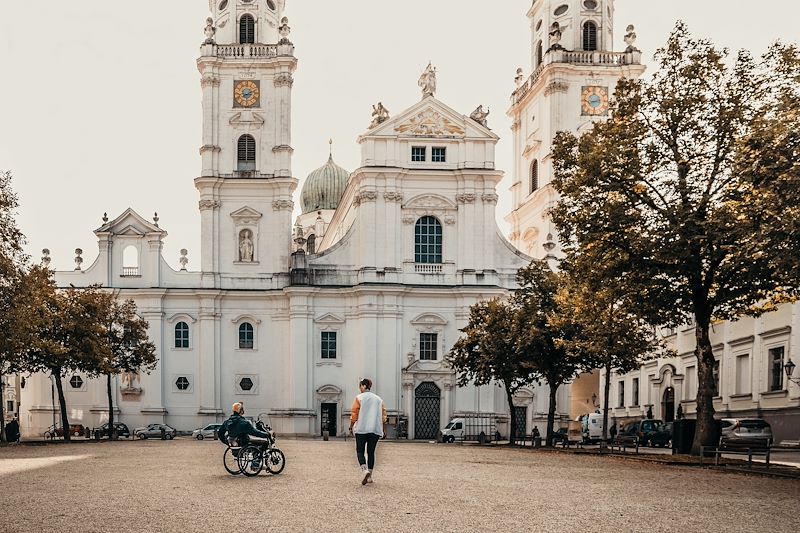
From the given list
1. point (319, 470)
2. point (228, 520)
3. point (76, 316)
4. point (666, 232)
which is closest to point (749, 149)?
point (666, 232)

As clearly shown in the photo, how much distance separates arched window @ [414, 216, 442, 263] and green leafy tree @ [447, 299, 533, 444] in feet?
56.0

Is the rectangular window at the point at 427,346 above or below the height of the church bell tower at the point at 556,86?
below

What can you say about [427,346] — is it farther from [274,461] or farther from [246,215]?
[274,461]

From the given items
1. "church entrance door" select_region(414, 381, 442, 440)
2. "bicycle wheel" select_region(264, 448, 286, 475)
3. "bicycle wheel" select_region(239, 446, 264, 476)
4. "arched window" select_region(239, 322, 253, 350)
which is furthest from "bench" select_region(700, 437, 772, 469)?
"arched window" select_region(239, 322, 253, 350)

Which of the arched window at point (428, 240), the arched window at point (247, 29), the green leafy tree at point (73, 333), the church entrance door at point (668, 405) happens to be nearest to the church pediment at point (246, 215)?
the arched window at point (428, 240)

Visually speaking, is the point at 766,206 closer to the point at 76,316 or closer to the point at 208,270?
the point at 76,316

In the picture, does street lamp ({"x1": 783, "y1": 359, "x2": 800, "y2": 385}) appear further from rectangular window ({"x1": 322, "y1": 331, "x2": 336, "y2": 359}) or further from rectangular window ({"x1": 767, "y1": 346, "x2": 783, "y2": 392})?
rectangular window ({"x1": 322, "y1": 331, "x2": 336, "y2": 359})

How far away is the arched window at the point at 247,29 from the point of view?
76500mm

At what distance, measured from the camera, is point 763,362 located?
160 ft

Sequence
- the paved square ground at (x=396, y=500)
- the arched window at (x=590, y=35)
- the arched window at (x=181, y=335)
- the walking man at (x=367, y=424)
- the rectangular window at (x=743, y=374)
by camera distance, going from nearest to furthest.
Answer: the paved square ground at (x=396, y=500) < the walking man at (x=367, y=424) < the rectangular window at (x=743, y=374) < the arched window at (x=181, y=335) < the arched window at (x=590, y=35)

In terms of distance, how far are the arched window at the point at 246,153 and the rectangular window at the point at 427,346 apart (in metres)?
15.5

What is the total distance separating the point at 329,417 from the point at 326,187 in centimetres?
4133

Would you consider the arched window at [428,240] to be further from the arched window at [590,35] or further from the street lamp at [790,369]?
the street lamp at [790,369]

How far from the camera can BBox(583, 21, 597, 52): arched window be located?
257 ft
